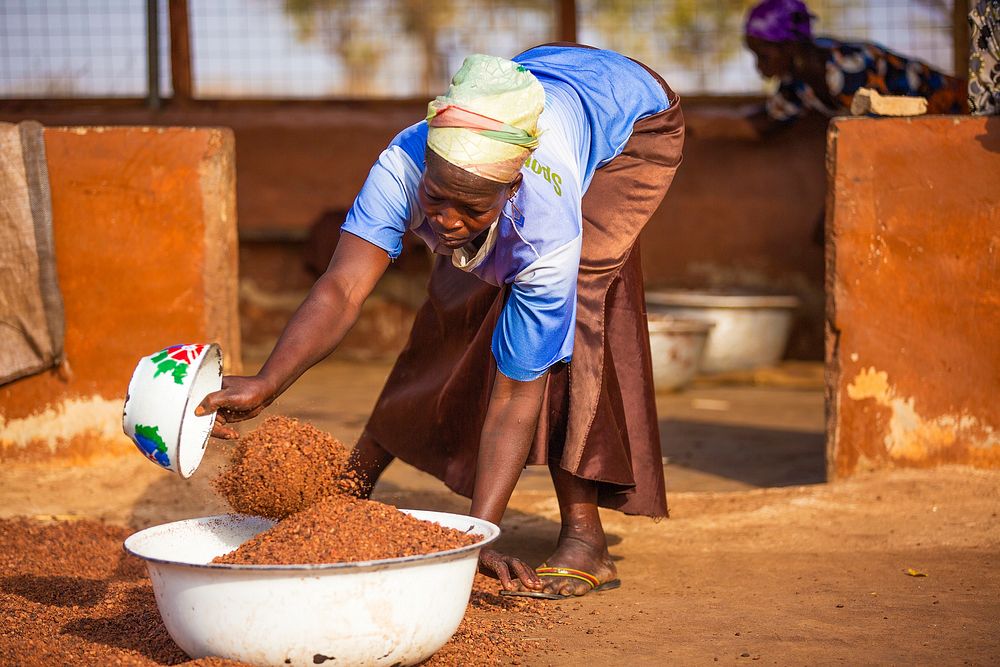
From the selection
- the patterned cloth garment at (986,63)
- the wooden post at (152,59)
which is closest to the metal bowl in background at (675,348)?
the patterned cloth garment at (986,63)

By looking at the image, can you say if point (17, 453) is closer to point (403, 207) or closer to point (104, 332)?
point (104, 332)

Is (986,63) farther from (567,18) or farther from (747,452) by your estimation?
(567,18)

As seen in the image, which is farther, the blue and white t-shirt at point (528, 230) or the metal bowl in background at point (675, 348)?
the metal bowl in background at point (675, 348)

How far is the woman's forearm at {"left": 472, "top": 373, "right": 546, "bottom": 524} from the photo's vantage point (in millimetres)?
2600

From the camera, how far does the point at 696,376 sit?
288 inches

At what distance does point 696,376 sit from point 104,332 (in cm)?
412

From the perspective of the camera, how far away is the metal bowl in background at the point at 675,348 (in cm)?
664

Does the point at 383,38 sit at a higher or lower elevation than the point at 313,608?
higher

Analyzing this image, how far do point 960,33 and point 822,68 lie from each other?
5.38 feet

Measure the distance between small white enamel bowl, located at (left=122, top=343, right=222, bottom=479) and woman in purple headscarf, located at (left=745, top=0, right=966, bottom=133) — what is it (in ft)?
14.9

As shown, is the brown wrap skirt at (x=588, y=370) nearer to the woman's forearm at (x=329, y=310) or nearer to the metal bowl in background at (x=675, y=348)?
the woman's forearm at (x=329, y=310)

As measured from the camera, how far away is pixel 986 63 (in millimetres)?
4086

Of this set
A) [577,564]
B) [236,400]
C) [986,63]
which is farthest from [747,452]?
[236,400]

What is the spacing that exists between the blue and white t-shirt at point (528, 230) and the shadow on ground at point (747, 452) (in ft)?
7.13
